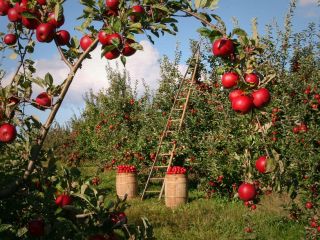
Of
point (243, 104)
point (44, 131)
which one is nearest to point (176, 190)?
point (44, 131)

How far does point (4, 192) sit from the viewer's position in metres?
1.70

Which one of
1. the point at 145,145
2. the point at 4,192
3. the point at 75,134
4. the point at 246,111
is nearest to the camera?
the point at 246,111

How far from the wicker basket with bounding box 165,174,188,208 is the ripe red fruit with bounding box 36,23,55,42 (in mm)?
6441

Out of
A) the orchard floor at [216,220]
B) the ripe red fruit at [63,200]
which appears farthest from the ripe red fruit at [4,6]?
the orchard floor at [216,220]

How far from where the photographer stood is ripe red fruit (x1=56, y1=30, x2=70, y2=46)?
6.09 ft

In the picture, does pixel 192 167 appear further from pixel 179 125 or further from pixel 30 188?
pixel 30 188

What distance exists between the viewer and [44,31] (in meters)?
1.73

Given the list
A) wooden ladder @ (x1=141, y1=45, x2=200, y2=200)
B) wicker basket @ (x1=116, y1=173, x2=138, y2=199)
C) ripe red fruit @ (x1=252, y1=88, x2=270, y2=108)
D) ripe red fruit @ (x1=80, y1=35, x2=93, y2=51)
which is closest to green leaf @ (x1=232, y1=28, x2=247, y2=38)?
ripe red fruit @ (x1=252, y1=88, x2=270, y2=108)

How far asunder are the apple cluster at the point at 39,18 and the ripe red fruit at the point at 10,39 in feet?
0.68

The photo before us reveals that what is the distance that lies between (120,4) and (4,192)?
92cm

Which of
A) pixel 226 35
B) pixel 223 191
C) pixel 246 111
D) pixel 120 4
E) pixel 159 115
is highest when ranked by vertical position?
pixel 159 115

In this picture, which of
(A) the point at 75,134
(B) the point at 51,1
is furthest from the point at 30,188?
(A) the point at 75,134

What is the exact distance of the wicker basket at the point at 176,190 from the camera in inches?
A: 312

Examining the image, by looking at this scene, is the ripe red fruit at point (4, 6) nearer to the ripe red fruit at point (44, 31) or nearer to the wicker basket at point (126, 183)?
the ripe red fruit at point (44, 31)
